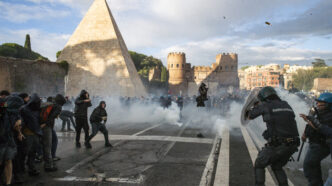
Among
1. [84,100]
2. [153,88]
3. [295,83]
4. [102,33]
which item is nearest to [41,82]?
[102,33]

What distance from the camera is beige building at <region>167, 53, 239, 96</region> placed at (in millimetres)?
85062

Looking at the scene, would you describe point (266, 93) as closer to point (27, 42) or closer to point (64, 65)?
point (64, 65)

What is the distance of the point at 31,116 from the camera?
4.90 metres

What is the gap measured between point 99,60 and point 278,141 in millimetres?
31595

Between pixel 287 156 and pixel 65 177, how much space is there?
384cm

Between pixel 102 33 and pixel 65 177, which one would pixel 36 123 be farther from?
pixel 102 33

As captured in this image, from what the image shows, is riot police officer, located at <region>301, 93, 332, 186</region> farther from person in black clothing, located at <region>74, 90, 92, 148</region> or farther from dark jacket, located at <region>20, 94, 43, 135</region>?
person in black clothing, located at <region>74, 90, 92, 148</region>

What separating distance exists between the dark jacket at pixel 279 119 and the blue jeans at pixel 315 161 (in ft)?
1.17

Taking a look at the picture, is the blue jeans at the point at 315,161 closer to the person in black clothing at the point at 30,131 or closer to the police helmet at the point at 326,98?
the police helmet at the point at 326,98

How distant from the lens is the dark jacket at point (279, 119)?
3.46 meters

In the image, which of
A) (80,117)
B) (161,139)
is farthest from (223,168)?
(80,117)

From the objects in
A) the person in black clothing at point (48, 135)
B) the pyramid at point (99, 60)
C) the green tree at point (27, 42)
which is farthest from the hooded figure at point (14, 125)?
the green tree at point (27, 42)

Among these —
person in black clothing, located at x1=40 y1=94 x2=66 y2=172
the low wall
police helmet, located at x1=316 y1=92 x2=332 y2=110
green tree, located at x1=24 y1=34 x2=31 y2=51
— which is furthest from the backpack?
green tree, located at x1=24 y1=34 x2=31 y2=51

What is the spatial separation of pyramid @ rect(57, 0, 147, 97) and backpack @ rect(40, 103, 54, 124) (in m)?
25.5
